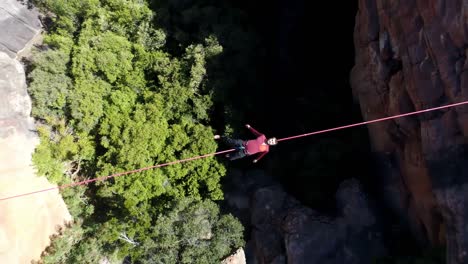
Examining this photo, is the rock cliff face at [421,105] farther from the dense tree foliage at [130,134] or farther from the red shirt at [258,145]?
the dense tree foliage at [130,134]

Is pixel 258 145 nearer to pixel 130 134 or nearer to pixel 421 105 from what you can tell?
pixel 421 105

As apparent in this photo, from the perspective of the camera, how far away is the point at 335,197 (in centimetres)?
1195

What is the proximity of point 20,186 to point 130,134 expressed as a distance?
12.9ft

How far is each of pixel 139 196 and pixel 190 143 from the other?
2455 mm

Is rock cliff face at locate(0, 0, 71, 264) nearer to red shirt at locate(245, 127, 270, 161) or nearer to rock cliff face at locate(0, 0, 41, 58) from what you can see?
rock cliff face at locate(0, 0, 41, 58)

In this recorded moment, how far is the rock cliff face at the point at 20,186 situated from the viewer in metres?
12.5

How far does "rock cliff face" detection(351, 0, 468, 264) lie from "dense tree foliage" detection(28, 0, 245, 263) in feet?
16.1

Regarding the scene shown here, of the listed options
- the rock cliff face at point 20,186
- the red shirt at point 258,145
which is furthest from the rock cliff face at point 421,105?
the rock cliff face at point 20,186

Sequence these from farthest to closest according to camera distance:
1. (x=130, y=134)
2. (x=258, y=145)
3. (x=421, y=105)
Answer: (x=130, y=134), (x=258, y=145), (x=421, y=105)

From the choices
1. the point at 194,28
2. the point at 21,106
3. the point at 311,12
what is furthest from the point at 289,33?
the point at 21,106

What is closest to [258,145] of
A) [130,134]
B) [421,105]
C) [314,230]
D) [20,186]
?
[314,230]

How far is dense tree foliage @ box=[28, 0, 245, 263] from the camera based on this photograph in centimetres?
1247

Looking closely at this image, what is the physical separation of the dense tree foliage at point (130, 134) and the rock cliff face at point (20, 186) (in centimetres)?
37

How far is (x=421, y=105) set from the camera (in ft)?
29.2
